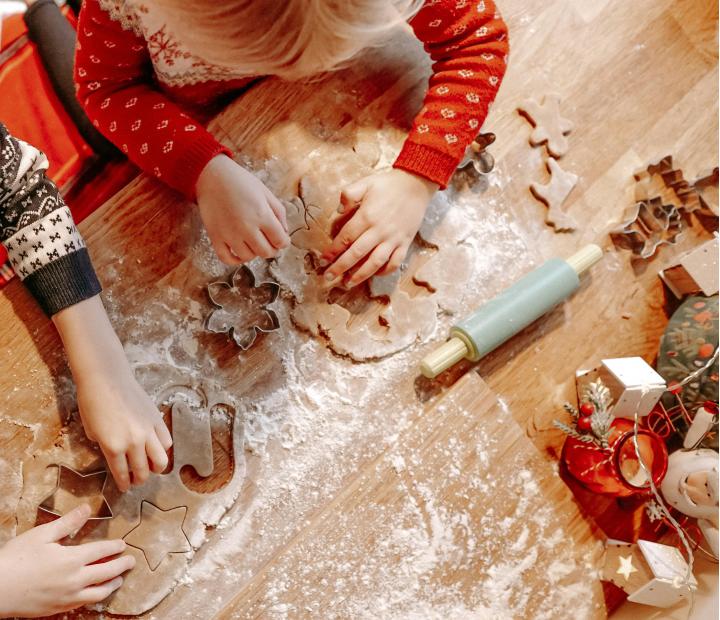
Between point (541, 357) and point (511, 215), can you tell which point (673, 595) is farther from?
point (511, 215)

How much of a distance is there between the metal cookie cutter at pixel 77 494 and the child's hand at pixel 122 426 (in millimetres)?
26

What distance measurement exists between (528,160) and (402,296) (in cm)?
28

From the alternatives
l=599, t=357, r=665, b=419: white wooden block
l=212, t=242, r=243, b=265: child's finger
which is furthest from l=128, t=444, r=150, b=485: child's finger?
l=599, t=357, r=665, b=419: white wooden block

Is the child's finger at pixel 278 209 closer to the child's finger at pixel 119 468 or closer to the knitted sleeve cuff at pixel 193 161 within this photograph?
the knitted sleeve cuff at pixel 193 161

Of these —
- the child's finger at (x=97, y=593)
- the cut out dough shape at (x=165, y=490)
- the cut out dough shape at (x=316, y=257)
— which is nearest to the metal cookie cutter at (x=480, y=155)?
the cut out dough shape at (x=316, y=257)

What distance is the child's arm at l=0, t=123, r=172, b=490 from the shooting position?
68cm

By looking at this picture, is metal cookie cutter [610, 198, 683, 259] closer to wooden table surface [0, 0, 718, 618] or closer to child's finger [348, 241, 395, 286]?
wooden table surface [0, 0, 718, 618]

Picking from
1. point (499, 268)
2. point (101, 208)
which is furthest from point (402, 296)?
point (101, 208)

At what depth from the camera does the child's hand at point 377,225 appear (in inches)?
30.1

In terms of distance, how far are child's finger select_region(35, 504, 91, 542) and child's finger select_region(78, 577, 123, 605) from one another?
0.21 feet

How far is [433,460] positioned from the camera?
0.74m

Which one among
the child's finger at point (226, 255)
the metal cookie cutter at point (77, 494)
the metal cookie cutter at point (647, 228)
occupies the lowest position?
the metal cookie cutter at point (77, 494)

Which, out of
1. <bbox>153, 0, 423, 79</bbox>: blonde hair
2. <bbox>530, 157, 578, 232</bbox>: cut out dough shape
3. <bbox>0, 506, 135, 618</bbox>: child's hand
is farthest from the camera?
<bbox>530, 157, 578, 232</bbox>: cut out dough shape

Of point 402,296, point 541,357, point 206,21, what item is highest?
point 206,21
